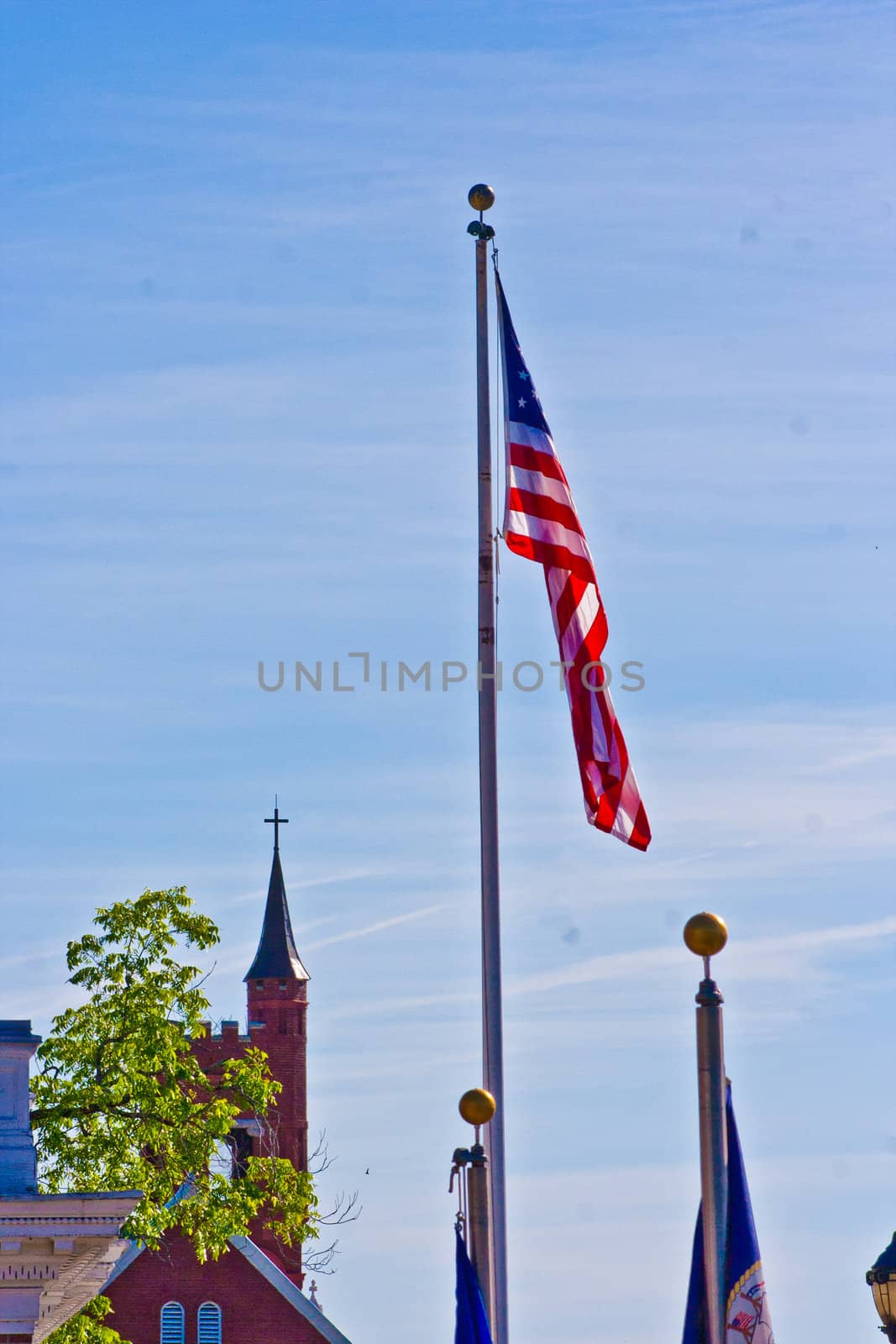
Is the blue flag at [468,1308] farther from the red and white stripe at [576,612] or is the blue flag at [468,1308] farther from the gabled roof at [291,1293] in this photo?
the gabled roof at [291,1293]

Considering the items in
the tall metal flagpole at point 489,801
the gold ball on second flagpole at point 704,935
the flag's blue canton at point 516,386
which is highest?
the flag's blue canton at point 516,386

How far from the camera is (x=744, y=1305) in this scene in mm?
12484

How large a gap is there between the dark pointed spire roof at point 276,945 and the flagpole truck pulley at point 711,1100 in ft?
239

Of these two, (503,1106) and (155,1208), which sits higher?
(155,1208)

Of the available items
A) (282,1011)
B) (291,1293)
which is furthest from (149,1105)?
(282,1011)

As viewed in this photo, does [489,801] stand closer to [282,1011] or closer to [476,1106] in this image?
[476,1106]

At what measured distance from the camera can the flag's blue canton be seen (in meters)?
19.3

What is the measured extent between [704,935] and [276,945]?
247 feet

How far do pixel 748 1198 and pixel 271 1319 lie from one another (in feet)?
165

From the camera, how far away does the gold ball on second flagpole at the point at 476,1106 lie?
569 inches

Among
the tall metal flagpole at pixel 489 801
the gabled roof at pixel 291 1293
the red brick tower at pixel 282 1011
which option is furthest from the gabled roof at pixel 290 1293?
the tall metal flagpole at pixel 489 801

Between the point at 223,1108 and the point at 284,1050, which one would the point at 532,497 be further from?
the point at 284,1050

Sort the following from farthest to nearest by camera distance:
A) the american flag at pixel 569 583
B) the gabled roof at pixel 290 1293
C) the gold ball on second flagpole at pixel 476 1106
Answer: the gabled roof at pixel 290 1293
the american flag at pixel 569 583
the gold ball on second flagpole at pixel 476 1106

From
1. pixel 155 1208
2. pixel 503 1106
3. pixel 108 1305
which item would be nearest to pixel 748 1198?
pixel 503 1106
